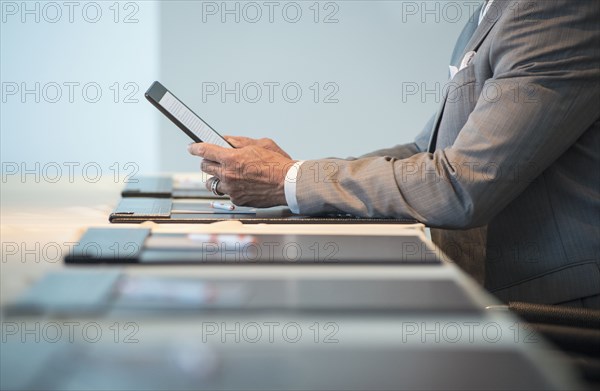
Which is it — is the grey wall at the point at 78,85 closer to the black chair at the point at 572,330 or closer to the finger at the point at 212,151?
the finger at the point at 212,151

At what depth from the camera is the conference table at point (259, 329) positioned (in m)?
0.56

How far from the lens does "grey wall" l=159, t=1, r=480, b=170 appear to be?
3.83 m

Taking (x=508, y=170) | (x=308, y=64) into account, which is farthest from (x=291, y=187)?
(x=308, y=64)

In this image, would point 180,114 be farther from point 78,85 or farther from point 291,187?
point 78,85

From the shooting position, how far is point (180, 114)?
54.8 inches

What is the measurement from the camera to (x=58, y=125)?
3652 mm

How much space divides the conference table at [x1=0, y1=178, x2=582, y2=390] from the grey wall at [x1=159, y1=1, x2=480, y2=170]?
292cm

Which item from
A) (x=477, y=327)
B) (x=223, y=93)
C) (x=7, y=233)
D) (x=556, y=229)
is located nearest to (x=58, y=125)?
(x=223, y=93)

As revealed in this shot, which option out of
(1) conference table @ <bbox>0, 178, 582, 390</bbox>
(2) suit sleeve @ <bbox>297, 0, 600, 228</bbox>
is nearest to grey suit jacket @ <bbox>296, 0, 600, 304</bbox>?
(2) suit sleeve @ <bbox>297, 0, 600, 228</bbox>

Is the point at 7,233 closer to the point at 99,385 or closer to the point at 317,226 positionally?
the point at 317,226

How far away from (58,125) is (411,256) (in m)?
2.98

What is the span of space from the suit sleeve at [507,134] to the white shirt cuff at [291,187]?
5 cm

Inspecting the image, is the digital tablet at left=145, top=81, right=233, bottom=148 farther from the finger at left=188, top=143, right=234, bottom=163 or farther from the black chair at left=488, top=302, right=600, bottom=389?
the black chair at left=488, top=302, right=600, bottom=389

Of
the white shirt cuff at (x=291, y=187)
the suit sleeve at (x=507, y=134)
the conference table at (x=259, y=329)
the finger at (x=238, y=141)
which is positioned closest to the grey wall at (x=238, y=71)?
the finger at (x=238, y=141)
